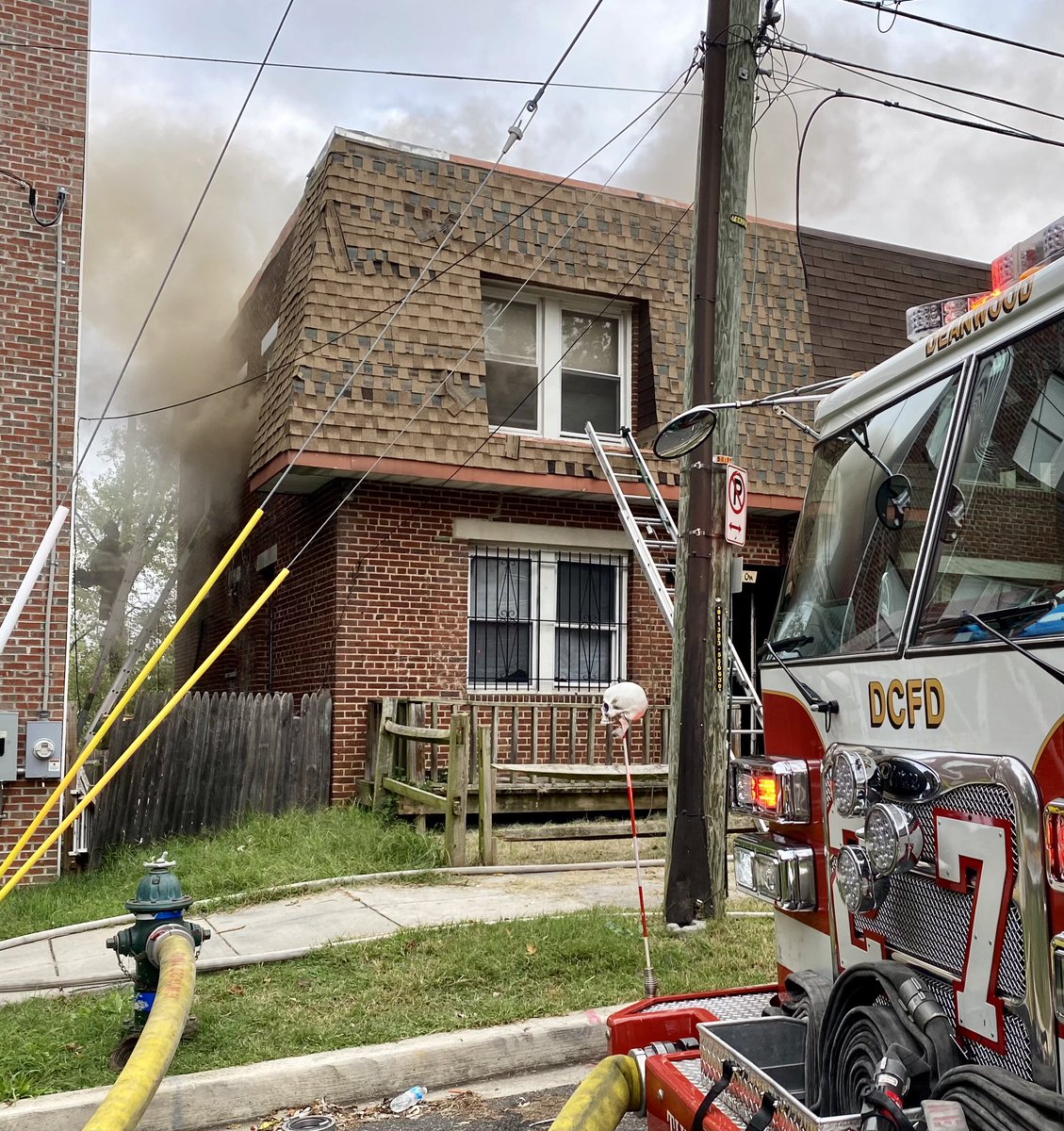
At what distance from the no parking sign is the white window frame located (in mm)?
5005

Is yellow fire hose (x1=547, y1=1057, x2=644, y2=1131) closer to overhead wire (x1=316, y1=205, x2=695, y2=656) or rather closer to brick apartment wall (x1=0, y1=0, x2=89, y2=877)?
brick apartment wall (x1=0, y1=0, x2=89, y2=877)

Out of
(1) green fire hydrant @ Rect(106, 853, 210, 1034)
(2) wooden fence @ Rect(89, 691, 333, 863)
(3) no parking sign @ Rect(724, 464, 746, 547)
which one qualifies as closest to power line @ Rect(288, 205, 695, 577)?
(2) wooden fence @ Rect(89, 691, 333, 863)

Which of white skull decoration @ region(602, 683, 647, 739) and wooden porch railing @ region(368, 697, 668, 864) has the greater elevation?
white skull decoration @ region(602, 683, 647, 739)

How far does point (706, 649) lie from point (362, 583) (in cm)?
505

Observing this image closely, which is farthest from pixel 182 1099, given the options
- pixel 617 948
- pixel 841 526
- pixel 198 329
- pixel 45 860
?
pixel 198 329

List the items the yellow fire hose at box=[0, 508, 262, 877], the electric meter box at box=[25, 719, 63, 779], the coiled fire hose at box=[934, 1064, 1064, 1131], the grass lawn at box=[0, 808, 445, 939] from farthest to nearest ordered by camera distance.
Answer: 1. the electric meter box at box=[25, 719, 63, 779]
2. the grass lawn at box=[0, 808, 445, 939]
3. the yellow fire hose at box=[0, 508, 262, 877]
4. the coiled fire hose at box=[934, 1064, 1064, 1131]

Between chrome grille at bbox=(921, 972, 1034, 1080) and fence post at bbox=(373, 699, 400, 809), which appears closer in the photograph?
chrome grille at bbox=(921, 972, 1034, 1080)

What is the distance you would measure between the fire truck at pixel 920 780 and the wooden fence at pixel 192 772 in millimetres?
6957

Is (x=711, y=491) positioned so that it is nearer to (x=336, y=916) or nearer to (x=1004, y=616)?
(x=336, y=916)

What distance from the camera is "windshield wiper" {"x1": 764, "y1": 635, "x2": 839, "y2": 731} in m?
3.09

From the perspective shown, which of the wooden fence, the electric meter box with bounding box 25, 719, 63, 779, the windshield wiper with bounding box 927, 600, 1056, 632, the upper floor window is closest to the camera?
the windshield wiper with bounding box 927, 600, 1056, 632

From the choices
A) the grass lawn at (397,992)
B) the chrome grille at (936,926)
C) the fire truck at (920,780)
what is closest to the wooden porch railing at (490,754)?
the grass lawn at (397,992)

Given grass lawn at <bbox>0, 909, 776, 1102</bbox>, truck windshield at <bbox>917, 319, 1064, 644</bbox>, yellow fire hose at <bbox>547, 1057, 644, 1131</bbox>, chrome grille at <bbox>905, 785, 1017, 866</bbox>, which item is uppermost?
truck windshield at <bbox>917, 319, 1064, 644</bbox>

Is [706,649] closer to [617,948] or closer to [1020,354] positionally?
[617,948]
